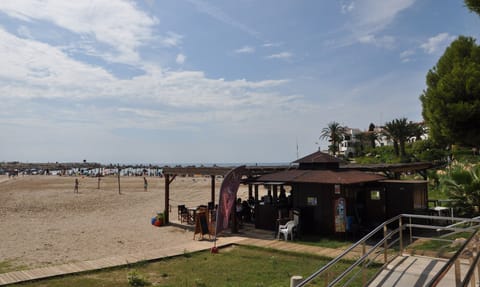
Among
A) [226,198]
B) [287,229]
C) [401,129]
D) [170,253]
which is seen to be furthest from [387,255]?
[401,129]

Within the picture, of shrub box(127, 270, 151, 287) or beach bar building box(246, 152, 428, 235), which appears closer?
shrub box(127, 270, 151, 287)

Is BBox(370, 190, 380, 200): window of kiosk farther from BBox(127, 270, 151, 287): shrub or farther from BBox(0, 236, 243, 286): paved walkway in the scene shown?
BBox(127, 270, 151, 287): shrub

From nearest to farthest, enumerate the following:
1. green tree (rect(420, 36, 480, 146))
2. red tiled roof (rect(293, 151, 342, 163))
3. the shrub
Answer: the shrub
green tree (rect(420, 36, 480, 146))
red tiled roof (rect(293, 151, 342, 163))

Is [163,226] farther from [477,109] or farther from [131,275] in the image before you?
[477,109]

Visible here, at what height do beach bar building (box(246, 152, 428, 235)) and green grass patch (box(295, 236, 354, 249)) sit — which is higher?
beach bar building (box(246, 152, 428, 235))

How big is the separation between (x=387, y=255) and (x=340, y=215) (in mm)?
4064

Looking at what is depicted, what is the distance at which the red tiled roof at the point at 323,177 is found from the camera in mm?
11958

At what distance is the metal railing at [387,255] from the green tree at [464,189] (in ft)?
5.54

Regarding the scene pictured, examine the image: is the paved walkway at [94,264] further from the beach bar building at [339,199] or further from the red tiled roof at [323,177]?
the red tiled roof at [323,177]

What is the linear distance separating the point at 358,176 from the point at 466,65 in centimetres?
491

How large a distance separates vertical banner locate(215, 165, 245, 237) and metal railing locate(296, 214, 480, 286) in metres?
3.80

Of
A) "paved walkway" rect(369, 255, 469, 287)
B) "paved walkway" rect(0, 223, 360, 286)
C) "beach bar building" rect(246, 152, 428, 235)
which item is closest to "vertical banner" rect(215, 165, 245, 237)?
"paved walkway" rect(0, 223, 360, 286)

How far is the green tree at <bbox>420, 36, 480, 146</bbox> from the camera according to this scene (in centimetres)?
994

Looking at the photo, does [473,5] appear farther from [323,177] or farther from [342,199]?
[342,199]
